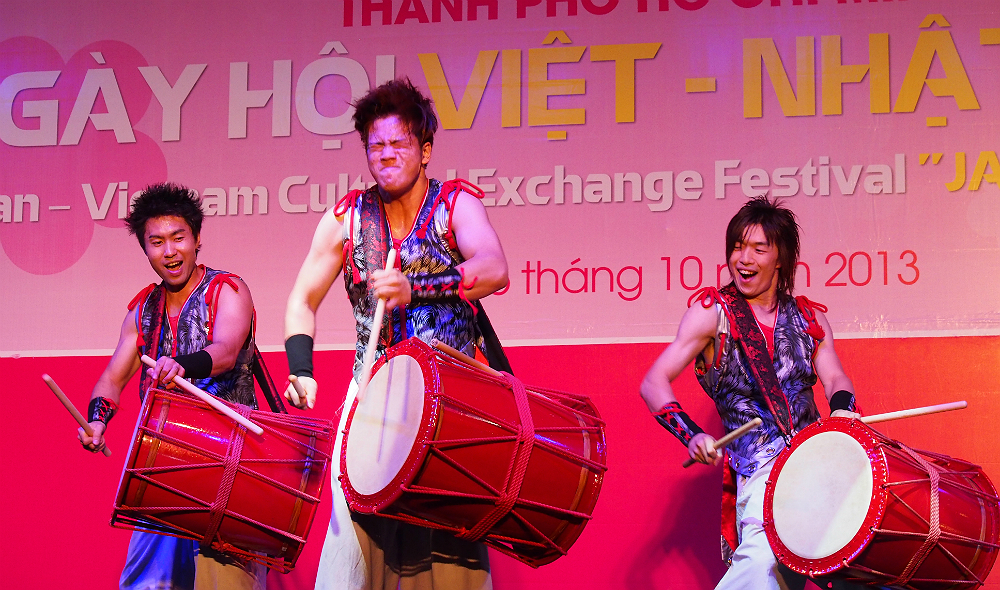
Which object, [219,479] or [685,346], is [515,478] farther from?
[685,346]

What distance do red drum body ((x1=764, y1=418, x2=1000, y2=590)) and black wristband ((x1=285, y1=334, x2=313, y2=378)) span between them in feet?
4.37

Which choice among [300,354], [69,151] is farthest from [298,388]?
[69,151]

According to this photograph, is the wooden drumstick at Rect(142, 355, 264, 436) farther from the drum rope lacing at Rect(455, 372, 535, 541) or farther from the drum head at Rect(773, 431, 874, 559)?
the drum head at Rect(773, 431, 874, 559)

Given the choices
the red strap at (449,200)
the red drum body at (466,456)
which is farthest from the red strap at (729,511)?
the red strap at (449,200)

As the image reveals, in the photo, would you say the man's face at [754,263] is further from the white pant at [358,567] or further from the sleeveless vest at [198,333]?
the sleeveless vest at [198,333]

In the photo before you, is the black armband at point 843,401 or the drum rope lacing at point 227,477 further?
the black armband at point 843,401

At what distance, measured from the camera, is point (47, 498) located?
15.2ft

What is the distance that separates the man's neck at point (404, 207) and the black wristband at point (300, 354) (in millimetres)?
381

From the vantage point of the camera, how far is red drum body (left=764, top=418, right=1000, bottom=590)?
9.11ft

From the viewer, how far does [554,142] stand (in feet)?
14.7

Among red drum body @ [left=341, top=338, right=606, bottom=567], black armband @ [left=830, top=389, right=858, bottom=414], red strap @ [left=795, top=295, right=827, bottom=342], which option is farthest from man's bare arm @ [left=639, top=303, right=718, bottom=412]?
red drum body @ [left=341, top=338, right=606, bottom=567]

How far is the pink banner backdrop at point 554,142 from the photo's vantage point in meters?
4.23

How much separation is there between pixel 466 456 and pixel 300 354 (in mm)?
629

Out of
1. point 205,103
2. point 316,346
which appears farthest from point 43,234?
point 316,346
